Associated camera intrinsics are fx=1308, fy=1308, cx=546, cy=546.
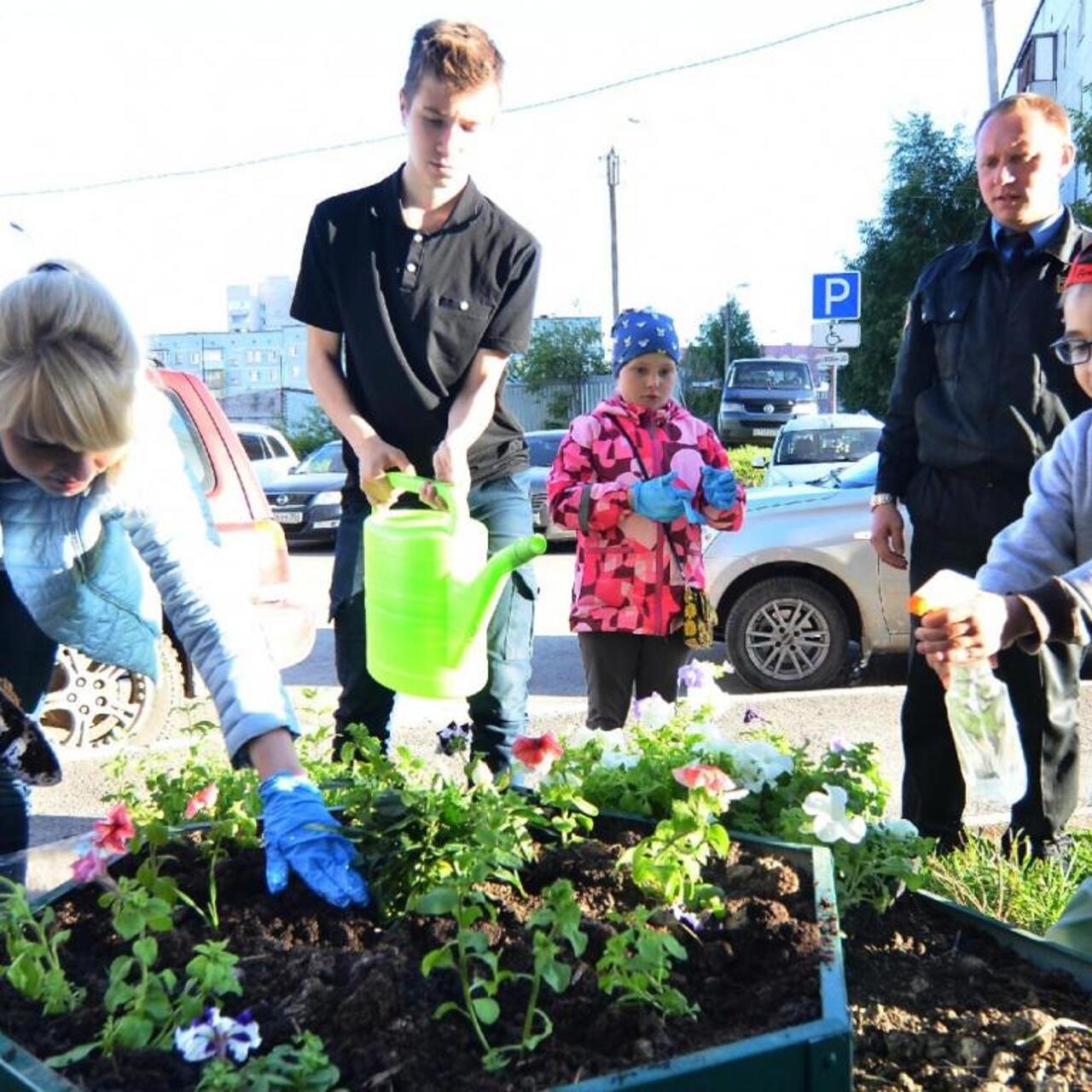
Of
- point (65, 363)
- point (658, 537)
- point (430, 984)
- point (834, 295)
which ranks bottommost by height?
point (430, 984)

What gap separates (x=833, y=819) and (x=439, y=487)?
3.16ft

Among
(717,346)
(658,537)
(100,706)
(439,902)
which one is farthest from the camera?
(717,346)

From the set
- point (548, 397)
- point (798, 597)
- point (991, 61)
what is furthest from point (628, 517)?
point (548, 397)

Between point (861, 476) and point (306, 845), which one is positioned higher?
point (861, 476)

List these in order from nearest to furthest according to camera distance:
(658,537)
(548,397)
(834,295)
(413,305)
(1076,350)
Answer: (1076,350) → (413,305) → (658,537) → (834,295) → (548,397)

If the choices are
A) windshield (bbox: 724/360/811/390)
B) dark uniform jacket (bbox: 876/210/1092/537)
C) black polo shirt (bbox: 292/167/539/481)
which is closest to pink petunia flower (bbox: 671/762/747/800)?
black polo shirt (bbox: 292/167/539/481)

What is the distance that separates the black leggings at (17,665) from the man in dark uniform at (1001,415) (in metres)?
2.19

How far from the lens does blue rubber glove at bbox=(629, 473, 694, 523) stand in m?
3.85

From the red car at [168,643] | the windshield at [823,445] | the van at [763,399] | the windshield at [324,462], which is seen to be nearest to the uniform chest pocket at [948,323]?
the red car at [168,643]

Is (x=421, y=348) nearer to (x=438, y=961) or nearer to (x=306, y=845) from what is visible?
(x=306, y=845)

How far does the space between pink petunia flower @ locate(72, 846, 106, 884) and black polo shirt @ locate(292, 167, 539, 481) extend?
5.20 feet

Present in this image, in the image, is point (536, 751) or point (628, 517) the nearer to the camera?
point (536, 751)

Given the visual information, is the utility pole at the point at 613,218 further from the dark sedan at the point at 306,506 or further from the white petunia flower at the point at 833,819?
the white petunia flower at the point at 833,819

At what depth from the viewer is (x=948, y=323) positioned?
11.6 feet
